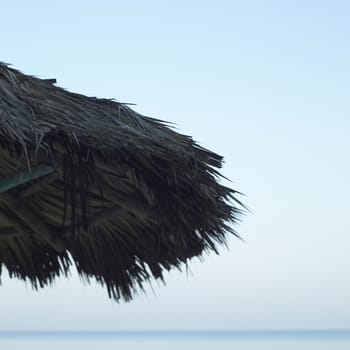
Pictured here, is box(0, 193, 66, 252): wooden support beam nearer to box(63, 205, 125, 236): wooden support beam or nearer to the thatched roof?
the thatched roof

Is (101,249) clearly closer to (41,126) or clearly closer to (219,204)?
(219,204)

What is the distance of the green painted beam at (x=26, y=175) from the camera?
265 cm

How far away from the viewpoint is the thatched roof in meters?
2.61

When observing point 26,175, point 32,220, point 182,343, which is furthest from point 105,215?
point 182,343

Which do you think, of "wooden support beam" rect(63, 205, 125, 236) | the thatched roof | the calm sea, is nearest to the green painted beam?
the thatched roof

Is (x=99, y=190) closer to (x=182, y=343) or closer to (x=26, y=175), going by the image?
(x=26, y=175)

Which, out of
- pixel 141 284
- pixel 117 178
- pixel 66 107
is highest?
pixel 66 107

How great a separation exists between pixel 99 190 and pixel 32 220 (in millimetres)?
554

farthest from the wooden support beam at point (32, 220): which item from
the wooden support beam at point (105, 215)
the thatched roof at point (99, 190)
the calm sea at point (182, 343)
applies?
the calm sea at point (182, 343)

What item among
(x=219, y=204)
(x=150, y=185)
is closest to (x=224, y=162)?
(x=219, y=204)

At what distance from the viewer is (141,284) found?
383 cm

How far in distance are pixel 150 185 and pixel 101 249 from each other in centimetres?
90

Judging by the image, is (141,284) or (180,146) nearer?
(180,146)

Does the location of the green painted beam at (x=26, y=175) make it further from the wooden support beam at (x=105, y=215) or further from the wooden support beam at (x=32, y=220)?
the wooden support beam at (x=105, y=215)
